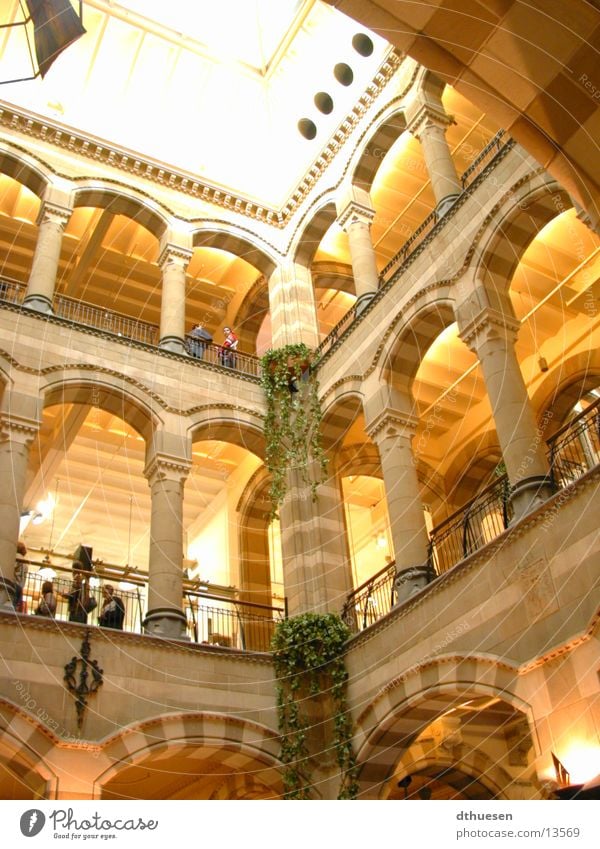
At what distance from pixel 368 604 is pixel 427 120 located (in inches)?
350

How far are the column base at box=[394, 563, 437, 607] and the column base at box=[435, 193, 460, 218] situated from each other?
587cm

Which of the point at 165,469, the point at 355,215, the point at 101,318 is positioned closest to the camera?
the point at 165,469

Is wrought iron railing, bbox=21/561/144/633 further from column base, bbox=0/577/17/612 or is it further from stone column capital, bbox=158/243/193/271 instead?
stone column capital, bbox=158/243/193/271

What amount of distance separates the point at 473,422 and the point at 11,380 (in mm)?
9371

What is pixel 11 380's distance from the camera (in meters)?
14.0

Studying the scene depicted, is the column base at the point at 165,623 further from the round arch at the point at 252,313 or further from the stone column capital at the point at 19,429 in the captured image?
the round arch at the point at 252,313

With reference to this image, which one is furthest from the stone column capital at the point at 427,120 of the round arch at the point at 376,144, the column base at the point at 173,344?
the column base at the point at 173,344

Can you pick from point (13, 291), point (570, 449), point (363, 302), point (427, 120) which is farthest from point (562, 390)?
point (13, 291)

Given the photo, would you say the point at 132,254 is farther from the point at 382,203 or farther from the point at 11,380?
the point at 11,380

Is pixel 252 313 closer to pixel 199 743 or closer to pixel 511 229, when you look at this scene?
pixel 511 229

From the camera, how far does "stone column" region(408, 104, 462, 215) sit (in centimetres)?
1486

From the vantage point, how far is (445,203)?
14609 millimetres

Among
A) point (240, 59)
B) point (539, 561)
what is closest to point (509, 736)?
point (539, 561)

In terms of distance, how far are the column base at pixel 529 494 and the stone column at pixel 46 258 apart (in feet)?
29.3
